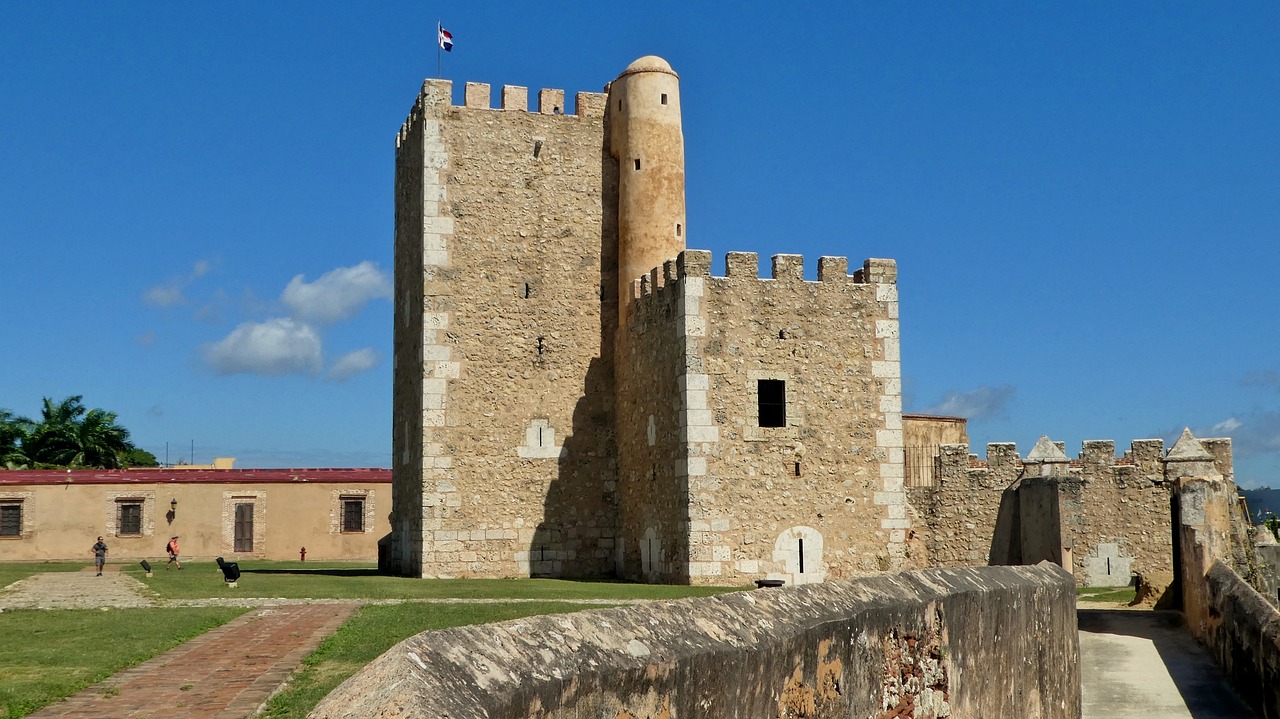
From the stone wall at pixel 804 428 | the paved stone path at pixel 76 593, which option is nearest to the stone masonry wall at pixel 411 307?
the paved stone path at pixel 76 593

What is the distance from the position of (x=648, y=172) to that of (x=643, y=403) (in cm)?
497

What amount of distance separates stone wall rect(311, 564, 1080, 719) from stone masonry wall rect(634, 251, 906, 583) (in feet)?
47.5

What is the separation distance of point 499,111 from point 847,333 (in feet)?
28.5

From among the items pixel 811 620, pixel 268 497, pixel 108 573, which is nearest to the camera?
pixel 811 620

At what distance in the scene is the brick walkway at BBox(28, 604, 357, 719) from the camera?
29.5 ft

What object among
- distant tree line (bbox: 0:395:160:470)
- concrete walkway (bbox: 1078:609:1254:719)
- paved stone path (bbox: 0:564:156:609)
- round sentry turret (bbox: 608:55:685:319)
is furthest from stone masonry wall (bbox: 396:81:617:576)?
distant tree line (bbox: 0:395:160:470)

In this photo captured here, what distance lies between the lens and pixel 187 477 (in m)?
42.6

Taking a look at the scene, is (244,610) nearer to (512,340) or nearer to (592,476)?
(512,340)

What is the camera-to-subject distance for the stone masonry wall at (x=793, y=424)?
2344cm

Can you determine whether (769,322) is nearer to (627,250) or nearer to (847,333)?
(847,333)

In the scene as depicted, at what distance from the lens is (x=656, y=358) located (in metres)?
25.0

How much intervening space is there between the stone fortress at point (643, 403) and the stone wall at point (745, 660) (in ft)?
49.0

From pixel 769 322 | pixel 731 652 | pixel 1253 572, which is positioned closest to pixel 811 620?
pixel 731 652

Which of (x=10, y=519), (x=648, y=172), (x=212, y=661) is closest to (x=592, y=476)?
(x=648, y=172)
